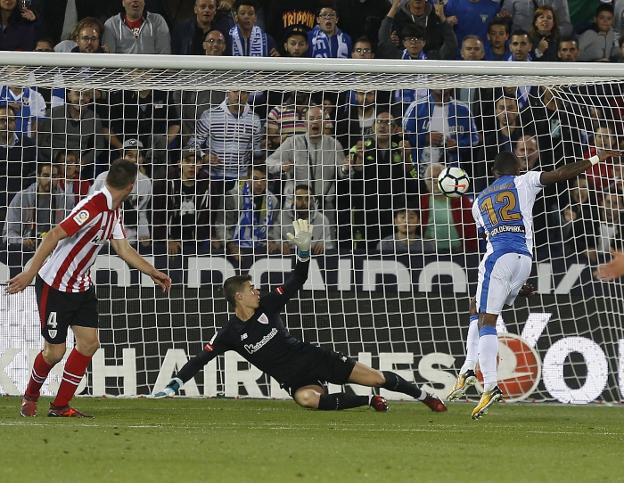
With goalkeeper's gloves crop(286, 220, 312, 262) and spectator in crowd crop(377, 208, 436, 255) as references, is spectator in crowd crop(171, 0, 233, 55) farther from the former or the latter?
goalkeeper's gloves crop(286, 220, 312, 262)

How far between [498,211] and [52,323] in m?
3.98

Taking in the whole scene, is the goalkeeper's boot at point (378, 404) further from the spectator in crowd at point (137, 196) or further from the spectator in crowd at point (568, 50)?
the spectator in crowd at point (568, 50)

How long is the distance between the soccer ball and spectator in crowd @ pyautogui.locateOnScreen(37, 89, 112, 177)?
3983 millimetres

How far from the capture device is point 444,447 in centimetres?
800

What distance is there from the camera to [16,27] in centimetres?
1577

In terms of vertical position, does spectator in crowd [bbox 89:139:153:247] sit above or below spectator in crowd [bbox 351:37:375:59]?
below

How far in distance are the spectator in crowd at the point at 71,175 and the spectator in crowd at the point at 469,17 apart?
578 centimetres

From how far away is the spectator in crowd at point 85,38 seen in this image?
14898 millimetres

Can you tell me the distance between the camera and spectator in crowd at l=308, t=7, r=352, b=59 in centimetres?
1605

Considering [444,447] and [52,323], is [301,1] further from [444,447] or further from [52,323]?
[444,447]

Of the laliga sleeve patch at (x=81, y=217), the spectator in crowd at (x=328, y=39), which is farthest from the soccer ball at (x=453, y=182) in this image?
the spectator in crowd at (x=328, y=39)

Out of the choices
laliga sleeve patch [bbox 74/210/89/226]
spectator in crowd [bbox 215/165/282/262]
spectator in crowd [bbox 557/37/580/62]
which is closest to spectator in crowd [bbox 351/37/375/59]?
spectator in crowd [bbox 557/37/580/62]

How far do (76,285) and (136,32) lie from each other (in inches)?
251

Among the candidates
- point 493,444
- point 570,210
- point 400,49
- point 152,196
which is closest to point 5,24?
point 152,196
